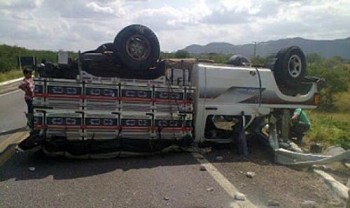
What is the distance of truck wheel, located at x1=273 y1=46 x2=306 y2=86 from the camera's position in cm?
860

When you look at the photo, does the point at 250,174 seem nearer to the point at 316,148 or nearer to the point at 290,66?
the point at 316,148

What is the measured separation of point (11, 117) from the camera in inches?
495

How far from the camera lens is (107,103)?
7344 mm

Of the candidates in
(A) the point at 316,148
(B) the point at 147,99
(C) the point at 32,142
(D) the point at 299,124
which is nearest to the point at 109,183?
(C) the point at 32,142

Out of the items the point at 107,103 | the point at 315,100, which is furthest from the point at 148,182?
the point at 315,100

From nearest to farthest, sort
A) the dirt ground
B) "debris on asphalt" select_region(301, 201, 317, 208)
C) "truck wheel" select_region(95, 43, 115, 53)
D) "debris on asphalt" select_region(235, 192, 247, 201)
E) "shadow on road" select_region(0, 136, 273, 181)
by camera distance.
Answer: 1. "debris on asphalt" select_region(301, 201, 317, 208)
2. "debris on asphalt" select_region(235, 192, 247, 201)
3. the dirt ground
4. "shadow on road" select_region(0, 136, 273, 181)
5. "truck wheel" select_region(95, 43, 115, 53)

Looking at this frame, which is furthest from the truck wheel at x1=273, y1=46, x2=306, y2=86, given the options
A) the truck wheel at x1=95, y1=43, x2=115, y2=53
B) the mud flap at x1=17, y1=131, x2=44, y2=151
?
the mud flap at x1=17, y1=131, x2=44, y2=151

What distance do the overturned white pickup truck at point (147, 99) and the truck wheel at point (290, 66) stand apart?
20 millimetres

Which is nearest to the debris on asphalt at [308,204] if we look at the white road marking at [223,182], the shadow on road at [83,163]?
the white road marking at [223,182]

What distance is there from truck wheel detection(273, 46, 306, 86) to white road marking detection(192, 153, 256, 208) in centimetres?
245

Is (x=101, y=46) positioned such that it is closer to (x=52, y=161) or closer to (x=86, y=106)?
(x=86, y=106)

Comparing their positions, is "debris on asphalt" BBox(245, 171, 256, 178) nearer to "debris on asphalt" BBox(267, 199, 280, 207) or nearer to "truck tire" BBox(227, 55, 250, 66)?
"debris on asphalt" BBox(267, 199, 280, 207)

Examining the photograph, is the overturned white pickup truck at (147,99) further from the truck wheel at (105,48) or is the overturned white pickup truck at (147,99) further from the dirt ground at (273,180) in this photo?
the dirt ground at (273,180)

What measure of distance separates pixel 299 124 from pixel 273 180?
3.21 metres
